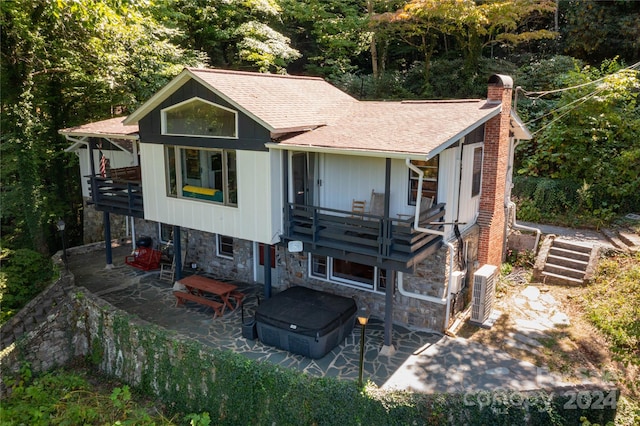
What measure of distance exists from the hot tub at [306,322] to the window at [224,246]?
381cm

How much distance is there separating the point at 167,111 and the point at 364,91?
14.9 meters

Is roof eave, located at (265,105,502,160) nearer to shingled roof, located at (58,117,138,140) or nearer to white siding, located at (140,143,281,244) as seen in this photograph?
white siding, located at (140,143,281,244)

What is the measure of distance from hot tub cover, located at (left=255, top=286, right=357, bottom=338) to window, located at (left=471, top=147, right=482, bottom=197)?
440 centimetres

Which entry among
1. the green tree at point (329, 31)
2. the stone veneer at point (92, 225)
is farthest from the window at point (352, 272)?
the green tree at point (329, 31)

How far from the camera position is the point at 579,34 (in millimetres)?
Answer: 22453

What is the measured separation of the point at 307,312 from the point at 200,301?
3.39 metres

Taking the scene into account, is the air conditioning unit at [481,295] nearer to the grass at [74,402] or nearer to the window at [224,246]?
the grass at [74,402]

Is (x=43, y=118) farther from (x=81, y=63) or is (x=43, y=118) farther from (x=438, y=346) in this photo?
(x=438, y=346)

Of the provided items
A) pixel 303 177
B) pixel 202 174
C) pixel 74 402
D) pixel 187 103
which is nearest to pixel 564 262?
pixel 303 177

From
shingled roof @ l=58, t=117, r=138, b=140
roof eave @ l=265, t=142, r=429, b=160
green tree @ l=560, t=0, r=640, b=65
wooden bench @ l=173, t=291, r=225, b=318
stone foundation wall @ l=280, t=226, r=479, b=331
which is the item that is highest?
green tree @ l=560, t=0, r=640, b=65

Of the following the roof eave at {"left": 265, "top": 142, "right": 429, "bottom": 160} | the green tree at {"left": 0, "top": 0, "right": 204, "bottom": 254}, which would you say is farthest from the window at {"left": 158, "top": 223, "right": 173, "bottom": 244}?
the roof eave at {"left": 265, "top": 142, "right": 429, "bottom": 160}

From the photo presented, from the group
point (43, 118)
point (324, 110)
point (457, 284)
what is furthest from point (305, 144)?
point (43, 118)

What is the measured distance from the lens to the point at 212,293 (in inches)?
509

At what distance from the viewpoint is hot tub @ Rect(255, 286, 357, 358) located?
10.2 metres
